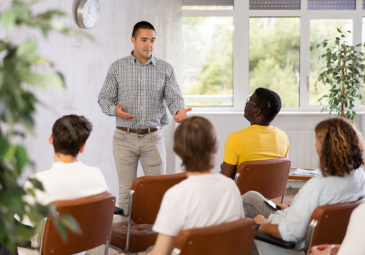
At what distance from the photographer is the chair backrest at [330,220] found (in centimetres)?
155

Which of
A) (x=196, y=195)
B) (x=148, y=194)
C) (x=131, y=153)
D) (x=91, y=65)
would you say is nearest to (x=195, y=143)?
(x=196, y=195)

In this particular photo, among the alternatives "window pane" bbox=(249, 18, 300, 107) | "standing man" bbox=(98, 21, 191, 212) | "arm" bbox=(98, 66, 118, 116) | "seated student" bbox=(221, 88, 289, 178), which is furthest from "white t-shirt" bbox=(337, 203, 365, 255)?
"window pane" bbox=(249, 18, 300, 107)

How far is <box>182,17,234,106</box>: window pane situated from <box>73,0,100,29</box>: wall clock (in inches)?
87.7

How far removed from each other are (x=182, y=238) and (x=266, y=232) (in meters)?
0.77

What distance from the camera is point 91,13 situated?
3.46m

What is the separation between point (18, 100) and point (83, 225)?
4.01 ft

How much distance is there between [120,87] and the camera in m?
3.18

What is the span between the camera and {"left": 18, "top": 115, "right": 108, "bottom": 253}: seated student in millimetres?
1641

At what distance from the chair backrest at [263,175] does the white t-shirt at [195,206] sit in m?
1.04

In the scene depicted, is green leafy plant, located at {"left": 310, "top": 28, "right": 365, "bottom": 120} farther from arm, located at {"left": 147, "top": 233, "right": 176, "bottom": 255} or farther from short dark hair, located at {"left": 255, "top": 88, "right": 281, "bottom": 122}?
arm, located at {"left": 147, "top": 233, "right": 176, "bottom": 255}

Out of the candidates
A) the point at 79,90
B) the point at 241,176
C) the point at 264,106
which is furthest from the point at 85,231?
the point at 79,90

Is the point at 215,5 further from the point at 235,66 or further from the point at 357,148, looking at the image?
the point at 357,148

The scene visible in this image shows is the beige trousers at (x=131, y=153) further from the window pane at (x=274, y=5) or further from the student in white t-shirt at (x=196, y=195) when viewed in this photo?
the window pane at (x=274, y=5)

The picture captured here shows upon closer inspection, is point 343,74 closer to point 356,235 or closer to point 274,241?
point 274,241
